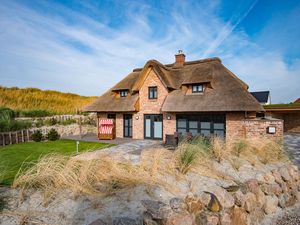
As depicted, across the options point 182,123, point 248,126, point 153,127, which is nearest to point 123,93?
point 153,127

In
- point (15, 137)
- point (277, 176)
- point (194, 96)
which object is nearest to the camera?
point (277, 176)

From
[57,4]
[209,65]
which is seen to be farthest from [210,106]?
[57,4]

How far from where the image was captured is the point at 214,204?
398 centimetres

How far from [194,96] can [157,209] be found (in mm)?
10413

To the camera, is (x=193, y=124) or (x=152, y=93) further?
(x=152, y=93)

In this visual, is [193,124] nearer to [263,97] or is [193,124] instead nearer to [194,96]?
[194,96]

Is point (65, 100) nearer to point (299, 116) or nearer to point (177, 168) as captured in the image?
point (177, 168)

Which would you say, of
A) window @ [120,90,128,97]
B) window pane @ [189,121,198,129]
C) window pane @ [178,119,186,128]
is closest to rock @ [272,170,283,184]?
window pane @ [189,121,198,129]

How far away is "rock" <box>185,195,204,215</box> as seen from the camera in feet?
12.1

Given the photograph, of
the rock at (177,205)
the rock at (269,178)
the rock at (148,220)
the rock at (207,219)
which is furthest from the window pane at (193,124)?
the rock at (148,220)

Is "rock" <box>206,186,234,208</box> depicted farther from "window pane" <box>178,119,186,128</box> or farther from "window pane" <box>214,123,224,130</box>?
"window pane" <box>178,119,186,128</box>

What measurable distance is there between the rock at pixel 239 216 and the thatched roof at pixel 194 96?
699 cm

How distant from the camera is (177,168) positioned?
5199 millimetres

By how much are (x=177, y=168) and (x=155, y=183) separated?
119 centimetres
